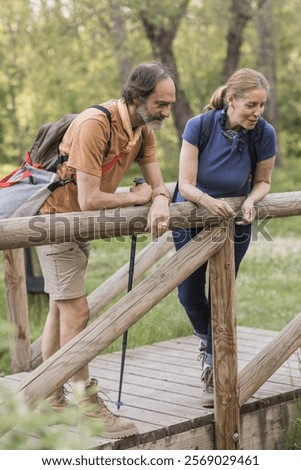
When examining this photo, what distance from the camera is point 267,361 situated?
4543 millimetres

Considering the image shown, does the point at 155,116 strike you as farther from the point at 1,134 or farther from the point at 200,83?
the point at 200,83

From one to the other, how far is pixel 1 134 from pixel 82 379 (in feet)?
42.4

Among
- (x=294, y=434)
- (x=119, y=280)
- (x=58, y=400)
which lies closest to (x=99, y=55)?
(x=119, y=280)

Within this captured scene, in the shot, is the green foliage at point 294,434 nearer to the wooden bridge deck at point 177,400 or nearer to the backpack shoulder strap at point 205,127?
the wooden bridge deck at point 177,400

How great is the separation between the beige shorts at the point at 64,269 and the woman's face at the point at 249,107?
92 cm

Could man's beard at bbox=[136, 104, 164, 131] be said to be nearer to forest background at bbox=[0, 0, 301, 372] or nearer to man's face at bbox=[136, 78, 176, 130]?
man's face at bbox=[136, 78, 176, 130]

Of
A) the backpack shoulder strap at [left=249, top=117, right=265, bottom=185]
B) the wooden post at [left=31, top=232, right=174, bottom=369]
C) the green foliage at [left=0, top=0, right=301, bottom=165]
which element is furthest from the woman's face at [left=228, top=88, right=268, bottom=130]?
the green foliage at [left=0, top=0, right=301, bottom=165]

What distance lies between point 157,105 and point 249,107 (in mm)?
515

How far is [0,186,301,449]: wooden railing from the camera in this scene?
3322 mm

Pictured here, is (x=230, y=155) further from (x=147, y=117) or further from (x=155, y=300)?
(x=155, y=300)

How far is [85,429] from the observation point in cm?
208

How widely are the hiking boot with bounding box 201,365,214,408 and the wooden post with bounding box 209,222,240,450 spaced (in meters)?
0.13

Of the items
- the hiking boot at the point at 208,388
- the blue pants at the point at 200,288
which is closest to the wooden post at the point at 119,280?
the blue pants at the point at 200,288

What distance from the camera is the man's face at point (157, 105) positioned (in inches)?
144
